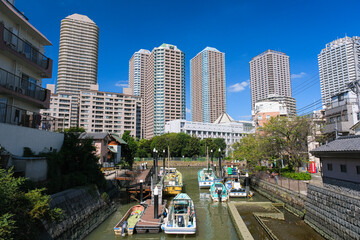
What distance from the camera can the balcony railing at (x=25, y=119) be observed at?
15.9 meters

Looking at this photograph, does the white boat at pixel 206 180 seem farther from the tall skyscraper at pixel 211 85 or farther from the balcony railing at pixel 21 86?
the tall skyscraper at pixel 211 85

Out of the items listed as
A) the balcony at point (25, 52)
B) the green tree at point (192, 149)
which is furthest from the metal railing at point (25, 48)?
the green tree at point (192, 149)

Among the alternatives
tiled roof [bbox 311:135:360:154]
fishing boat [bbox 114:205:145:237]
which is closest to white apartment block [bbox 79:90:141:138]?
fishing boat [bbox 114:205:145:237]

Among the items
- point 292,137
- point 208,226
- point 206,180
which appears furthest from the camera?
point 206,180

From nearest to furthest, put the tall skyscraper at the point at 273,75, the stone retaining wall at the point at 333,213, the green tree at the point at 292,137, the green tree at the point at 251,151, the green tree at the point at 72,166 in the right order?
the stone retaining wall at the point at 333,213, the green tree at the point at 72,166, the green tree at the point at 292,137, the green tree at the point at 251,151, the tall skyscraper at the point at 273,75

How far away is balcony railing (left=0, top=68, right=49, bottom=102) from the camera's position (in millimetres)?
16394

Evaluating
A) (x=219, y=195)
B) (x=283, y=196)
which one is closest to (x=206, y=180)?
(x=219, y=195)

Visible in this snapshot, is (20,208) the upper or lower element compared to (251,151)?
lower

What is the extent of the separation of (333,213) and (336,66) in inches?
6622

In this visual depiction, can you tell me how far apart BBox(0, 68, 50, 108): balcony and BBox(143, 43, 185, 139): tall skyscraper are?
11158cm

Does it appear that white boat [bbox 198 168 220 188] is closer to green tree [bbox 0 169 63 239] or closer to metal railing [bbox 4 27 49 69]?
metal railing [bbox 4 27 49 69]

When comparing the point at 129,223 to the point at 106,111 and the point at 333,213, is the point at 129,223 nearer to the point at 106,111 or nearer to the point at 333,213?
the point at 333,213

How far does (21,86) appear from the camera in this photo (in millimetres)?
18156

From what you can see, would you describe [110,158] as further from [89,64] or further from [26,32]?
[89,64]
